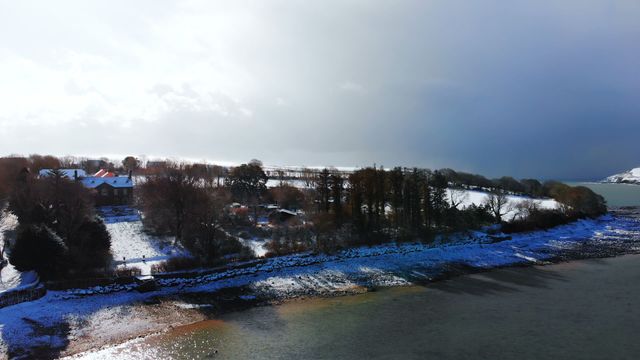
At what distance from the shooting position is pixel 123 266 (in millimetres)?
36969

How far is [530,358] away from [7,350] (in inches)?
989

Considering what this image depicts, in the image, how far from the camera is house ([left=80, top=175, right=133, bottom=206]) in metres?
73.9

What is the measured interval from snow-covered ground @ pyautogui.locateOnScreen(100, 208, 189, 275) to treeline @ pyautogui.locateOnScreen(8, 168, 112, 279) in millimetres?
2309

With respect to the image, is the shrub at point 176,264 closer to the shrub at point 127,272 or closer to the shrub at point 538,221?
the shrub at point 127,272

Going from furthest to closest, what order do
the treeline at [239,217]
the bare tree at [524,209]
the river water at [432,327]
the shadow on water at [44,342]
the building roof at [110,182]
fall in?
the building roof at [110,182] < the bare tree at [524,209] < the treeline at [239,217] < the river water at [432,327] < the shadow on water at [44,342]

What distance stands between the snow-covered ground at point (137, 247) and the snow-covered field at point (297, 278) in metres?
6.07

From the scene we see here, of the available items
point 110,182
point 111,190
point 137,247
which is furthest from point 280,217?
point 110,182

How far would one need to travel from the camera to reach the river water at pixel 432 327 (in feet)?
71.4

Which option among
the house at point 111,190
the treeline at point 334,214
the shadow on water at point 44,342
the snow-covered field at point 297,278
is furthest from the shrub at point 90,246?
the house at point 111,190

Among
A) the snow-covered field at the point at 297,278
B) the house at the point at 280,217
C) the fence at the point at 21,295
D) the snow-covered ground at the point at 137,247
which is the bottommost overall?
the snow-covered field at the point at 297,278

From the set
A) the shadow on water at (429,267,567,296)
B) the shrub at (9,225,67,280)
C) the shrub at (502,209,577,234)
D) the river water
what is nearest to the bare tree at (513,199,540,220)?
the shrub at (502,209,577,234)

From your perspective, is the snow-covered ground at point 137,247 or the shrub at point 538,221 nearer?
the snow-covered ground at point 137,247

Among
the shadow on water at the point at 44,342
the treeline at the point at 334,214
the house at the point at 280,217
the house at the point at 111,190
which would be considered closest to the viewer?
the shadow on water at the point at 44,342

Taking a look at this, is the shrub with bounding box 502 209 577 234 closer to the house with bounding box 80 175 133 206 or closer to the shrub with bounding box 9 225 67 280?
the shrub with bounding box 9 225 67 280
